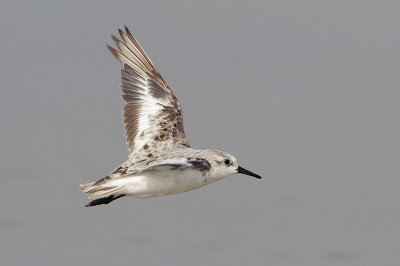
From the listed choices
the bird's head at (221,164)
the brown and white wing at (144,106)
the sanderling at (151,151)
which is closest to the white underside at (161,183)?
the sanderling at (151,151)

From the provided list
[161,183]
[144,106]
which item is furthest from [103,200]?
[144,106]

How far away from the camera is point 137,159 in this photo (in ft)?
36.0

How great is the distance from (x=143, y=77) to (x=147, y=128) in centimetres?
114

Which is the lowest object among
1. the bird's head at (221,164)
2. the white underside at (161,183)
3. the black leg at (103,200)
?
the black leg at (103,200)

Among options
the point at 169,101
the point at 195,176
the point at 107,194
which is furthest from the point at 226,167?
the point at 169,101

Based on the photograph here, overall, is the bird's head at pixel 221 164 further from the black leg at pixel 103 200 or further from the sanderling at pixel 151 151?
the black leg at pixel 103 200

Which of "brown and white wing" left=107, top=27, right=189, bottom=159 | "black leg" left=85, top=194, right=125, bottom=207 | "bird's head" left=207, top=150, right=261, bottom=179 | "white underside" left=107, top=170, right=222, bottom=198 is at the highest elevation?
"brown and white wing" left=107, top=27, right=189, bottom=159

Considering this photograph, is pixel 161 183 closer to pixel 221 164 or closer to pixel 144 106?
pixel 221 164

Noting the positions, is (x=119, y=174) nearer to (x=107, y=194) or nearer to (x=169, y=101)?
(x=107, y=194)

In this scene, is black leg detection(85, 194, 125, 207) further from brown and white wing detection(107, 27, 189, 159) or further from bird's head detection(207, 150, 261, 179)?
bird's head detection(207, 150, 261, 179)

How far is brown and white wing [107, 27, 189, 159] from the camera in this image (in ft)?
38.3

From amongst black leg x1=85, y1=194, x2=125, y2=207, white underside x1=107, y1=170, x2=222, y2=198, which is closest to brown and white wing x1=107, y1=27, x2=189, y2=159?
black leg x1=85, y1=194, x2=125, y2=207

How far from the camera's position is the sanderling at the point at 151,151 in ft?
33.1

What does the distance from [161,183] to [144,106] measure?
249 centimetres
